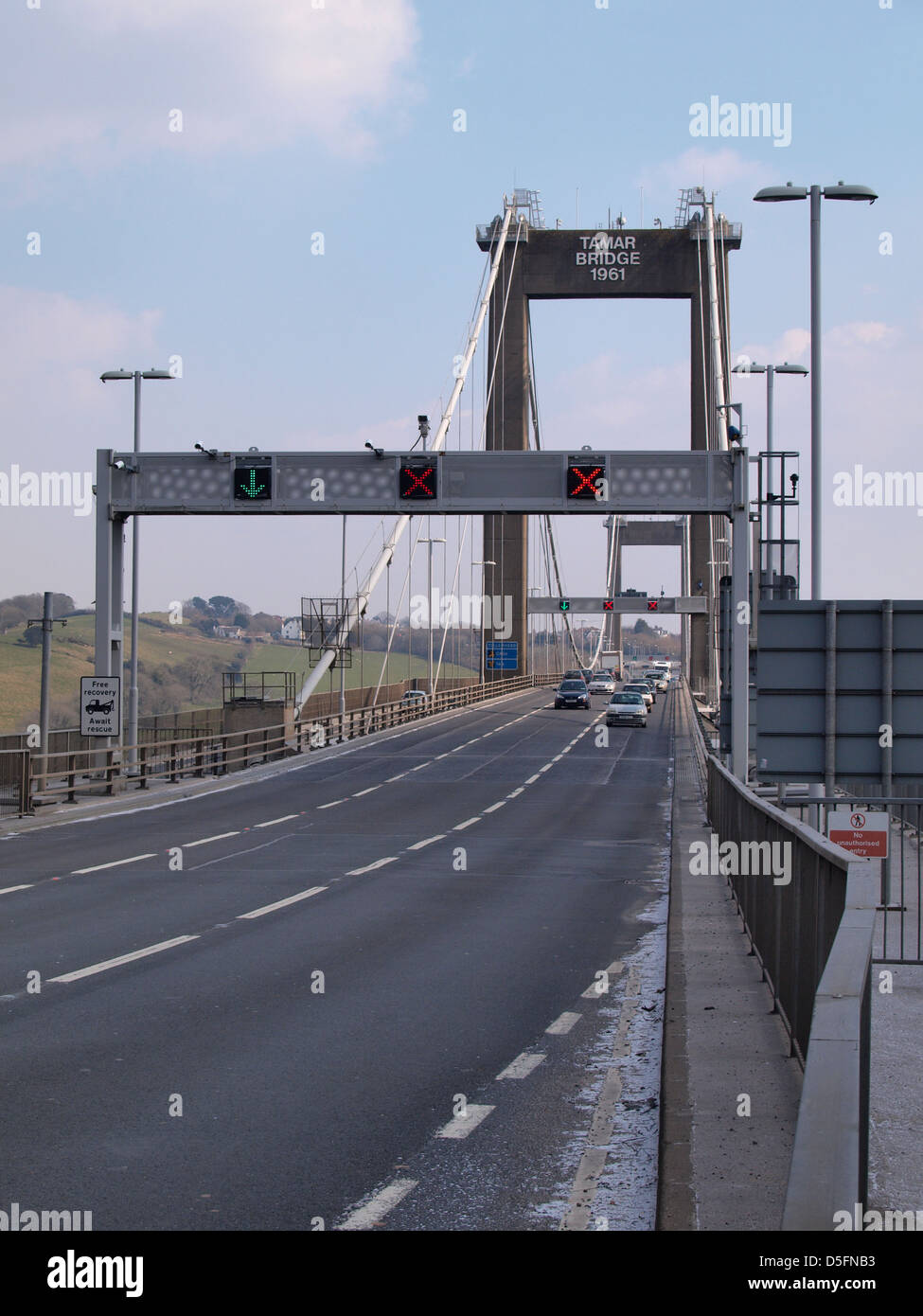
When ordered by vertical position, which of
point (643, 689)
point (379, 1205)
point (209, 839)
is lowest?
point (209, 839)

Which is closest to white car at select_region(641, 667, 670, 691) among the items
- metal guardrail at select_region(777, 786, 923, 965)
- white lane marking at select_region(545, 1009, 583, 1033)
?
metal guardrail at select_region(777, 786, 923, 965)

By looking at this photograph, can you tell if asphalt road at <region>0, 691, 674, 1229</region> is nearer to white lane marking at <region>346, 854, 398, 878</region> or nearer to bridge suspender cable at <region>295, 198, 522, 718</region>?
white lane marking at <region>346, 854, 398, 878</region>

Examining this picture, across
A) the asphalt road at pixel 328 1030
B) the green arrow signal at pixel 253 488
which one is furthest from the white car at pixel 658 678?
the asphalt road at pixel 328 1030

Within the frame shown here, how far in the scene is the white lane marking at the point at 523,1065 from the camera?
787cm

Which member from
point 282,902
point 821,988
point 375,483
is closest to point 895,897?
point 282,902

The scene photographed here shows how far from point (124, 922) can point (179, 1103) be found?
6738mm

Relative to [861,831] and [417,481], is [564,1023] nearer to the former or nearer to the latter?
[861,831]

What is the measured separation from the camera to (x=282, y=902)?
1512 centimetres

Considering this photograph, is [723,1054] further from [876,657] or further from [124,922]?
[876,657]

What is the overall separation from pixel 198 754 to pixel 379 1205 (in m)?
29.4

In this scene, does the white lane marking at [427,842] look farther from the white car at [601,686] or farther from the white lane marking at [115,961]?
the white car at [601,686]

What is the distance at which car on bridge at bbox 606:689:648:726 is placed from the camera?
57875 mm

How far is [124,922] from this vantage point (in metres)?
13.5
